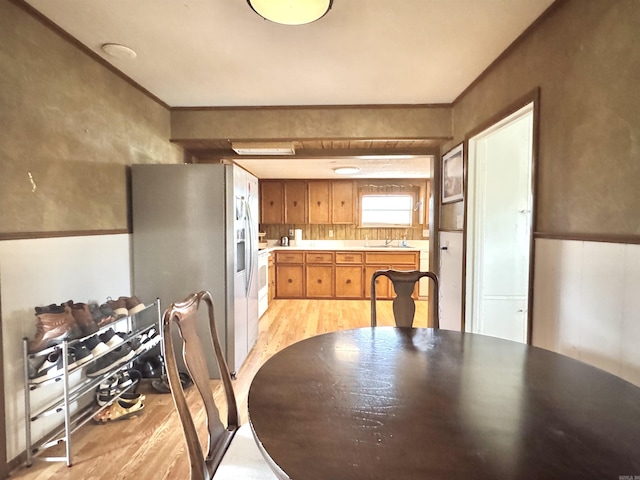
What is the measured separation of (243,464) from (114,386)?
157 cm

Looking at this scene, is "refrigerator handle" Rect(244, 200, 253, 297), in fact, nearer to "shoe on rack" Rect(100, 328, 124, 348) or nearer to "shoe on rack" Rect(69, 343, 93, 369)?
"shoe on rack" Rect(100, 328, 124, 348)

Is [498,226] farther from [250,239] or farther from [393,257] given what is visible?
[393,257]

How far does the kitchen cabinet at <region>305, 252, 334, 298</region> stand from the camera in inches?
224

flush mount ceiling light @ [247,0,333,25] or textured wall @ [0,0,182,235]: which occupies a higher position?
flush mount ceiling light @ [247,0,333,25]

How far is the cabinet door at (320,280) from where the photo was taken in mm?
5703

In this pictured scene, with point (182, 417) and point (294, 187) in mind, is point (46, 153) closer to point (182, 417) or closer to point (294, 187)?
point (182, 417)

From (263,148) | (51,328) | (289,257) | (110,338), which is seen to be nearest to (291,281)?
(289,257)

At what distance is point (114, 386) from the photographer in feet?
7.13

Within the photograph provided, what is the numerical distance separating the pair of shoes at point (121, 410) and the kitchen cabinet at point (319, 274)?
3.66 meters

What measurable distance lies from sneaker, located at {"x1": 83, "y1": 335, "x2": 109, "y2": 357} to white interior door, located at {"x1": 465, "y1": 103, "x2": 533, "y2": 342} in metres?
2.50

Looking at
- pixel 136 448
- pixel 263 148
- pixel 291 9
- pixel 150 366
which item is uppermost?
pixel 291 9

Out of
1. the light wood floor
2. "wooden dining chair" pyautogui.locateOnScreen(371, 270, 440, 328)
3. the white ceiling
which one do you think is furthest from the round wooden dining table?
the white ceiling

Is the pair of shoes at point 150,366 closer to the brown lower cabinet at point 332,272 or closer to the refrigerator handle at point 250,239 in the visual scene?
the refrigerator handle at point 250,239

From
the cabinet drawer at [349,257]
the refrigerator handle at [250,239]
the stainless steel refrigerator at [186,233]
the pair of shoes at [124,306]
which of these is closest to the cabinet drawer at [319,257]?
the cabinet drawer at [349,257]
